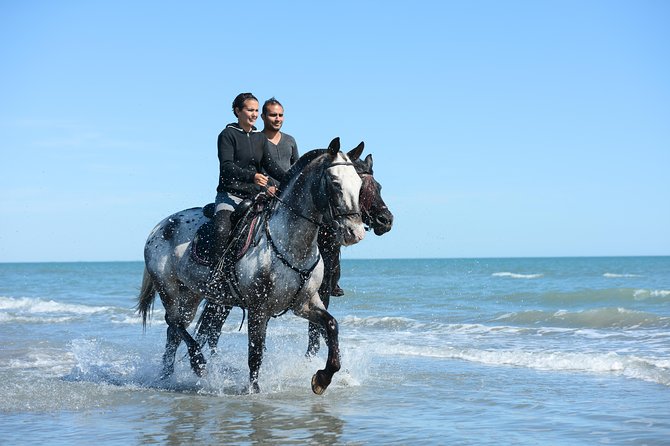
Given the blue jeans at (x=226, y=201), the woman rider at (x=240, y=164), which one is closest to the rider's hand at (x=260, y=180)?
the woman rider at (x=240, y=164)

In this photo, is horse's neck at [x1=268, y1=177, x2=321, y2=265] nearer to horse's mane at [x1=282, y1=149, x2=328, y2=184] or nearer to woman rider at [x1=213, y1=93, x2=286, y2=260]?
horse's mane at [x1=282, y1=149, x2=328, y2=184]

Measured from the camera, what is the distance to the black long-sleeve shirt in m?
→ 7.83

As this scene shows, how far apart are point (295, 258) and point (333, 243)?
116 cm

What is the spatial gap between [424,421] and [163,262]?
3604 mm

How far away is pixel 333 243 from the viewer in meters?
8.49

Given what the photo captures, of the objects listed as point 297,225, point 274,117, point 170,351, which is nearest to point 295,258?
point 297,225

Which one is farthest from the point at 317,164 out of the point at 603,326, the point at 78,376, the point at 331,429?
the point at 603,326

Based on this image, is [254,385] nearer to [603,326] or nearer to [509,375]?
[509,375]

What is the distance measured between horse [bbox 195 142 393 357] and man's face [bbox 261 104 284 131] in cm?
115

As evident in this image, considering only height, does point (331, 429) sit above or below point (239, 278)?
below

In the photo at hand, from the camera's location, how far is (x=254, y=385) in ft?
26.3

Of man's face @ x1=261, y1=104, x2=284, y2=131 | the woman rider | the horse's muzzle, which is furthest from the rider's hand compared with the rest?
the horse's muzzle

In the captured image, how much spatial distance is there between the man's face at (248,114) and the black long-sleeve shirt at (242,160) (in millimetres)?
83

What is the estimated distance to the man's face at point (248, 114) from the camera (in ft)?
26.1
